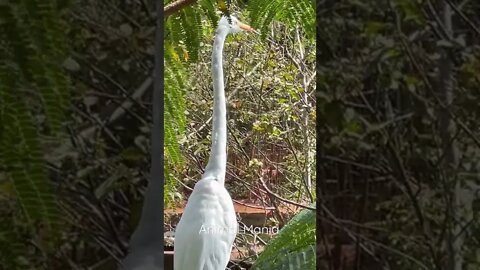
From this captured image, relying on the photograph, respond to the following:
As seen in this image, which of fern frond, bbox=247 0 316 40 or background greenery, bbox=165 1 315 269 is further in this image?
background greenery, bbox=165 1 315 269

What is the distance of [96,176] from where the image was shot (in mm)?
729

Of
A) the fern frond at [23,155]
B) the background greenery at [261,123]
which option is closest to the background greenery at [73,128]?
the fern frond at [23,155]

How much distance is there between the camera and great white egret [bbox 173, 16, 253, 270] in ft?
4.35

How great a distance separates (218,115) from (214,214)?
0.23 meters

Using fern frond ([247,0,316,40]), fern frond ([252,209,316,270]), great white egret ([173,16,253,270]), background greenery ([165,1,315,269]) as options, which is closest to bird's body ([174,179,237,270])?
great white egret ([173,16,253,270])

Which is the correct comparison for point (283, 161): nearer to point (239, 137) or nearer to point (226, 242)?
point (239, 137)

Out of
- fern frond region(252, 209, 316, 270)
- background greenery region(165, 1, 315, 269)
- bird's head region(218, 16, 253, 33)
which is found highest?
bird's head region(218, 16, 253, 33)

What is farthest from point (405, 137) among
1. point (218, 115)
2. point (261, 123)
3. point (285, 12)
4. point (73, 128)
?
point (261, 123)

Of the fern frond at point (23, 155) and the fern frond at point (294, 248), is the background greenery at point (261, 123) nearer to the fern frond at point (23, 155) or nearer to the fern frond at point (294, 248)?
the fern frond at point (294, 248)

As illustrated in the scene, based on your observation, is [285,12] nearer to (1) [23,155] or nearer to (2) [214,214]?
(2) [214,214]

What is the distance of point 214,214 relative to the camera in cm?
133

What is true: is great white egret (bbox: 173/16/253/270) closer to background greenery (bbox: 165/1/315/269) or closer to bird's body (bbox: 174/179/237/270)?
bird's body (bbox: 174/179/237/270)

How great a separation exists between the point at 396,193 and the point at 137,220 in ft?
1.00

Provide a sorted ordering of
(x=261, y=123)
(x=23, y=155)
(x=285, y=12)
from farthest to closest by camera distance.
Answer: (x=261, y=123), (x=285, y=12), (x=23, y=155)
